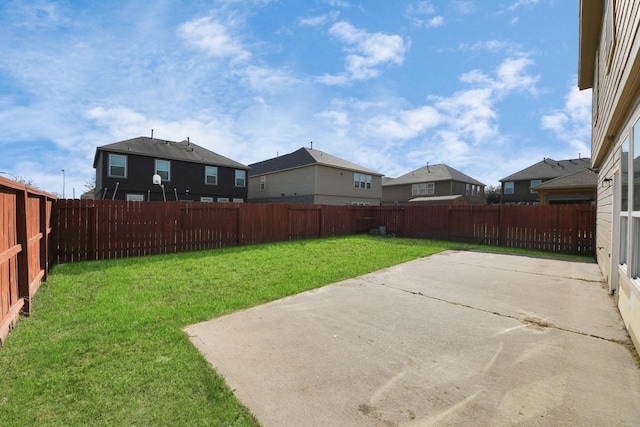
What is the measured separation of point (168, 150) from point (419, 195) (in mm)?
25813

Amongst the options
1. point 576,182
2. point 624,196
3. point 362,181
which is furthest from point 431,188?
point 624,196

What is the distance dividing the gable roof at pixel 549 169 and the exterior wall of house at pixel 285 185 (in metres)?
23.1

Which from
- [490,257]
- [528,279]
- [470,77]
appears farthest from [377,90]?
[528,279]

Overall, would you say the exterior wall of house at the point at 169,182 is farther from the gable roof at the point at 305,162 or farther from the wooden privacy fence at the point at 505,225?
the wooden privacy fence at the point at 505,225

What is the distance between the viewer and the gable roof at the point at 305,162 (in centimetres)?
2428

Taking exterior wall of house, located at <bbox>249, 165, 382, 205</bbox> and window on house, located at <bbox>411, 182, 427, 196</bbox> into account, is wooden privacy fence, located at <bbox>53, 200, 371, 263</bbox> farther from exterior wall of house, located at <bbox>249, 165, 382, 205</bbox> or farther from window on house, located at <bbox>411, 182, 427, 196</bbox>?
window on house, located at <bbox>411, 182, 427, 196</bbox>

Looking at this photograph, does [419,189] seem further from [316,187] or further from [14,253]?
[14,253]

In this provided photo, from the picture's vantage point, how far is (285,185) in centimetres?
2636

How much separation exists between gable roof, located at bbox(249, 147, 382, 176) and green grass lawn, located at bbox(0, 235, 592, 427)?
18273 millimetres

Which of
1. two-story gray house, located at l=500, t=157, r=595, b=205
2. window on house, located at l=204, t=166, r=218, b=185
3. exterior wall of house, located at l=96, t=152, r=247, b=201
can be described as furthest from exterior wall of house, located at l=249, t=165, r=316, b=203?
two-story gray house, located at l=500, t=157, r=595, b=205

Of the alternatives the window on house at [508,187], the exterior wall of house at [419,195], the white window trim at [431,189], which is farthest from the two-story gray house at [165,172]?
the window on house at [508,187]

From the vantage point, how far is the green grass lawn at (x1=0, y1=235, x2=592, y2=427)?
203 centimetres

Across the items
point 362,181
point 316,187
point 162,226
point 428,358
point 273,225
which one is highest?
point 362,181

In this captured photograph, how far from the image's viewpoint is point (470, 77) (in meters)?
12.3
